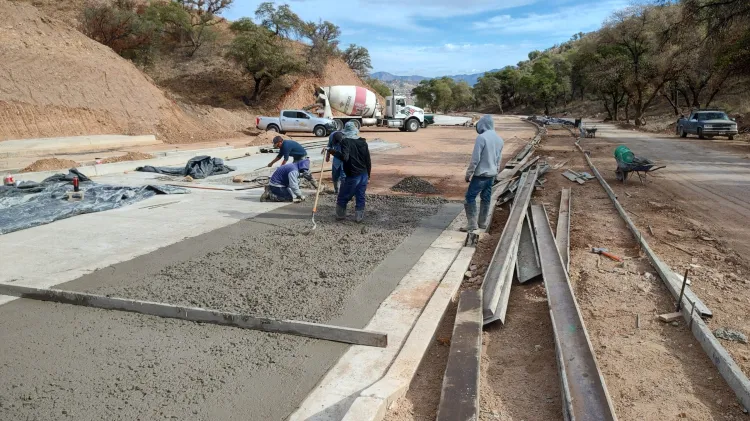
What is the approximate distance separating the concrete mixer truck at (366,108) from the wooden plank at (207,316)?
101 feet

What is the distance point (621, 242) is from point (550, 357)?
4.18m

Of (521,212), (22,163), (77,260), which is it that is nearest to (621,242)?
(521,212)

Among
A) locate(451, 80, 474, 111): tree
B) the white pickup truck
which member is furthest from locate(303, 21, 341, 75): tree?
locate(451, 80, 474, 111): tree

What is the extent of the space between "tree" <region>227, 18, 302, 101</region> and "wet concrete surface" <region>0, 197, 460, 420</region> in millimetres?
37507

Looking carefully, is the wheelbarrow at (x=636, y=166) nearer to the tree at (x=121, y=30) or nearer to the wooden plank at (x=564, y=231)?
the wooden plank at (x=564, y=231)

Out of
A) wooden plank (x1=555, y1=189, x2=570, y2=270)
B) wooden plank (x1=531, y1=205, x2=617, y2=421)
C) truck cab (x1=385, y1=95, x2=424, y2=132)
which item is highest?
truck cab (x1=385, y1=95, x2=424, y2=132)

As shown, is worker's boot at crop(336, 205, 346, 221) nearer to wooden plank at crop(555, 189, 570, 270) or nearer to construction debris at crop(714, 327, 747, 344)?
wooden plank at crop(555, 189, 570, 270)

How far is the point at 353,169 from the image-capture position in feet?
27.6

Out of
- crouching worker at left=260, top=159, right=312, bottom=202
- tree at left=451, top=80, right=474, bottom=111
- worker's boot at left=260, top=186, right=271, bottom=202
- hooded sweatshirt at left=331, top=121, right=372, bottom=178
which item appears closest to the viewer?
hooded sweatshirt at left=331, top=121, right=372, bottom=178

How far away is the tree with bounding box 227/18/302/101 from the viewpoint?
4181 centimetres

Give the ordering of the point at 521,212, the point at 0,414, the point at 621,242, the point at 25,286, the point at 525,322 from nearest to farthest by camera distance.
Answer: the point at 0,414 → the point at 525,322 → the point at 25,286 → the point at 621,242 → the point at 521,212

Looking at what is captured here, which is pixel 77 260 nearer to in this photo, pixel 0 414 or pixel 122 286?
pixel 122 286

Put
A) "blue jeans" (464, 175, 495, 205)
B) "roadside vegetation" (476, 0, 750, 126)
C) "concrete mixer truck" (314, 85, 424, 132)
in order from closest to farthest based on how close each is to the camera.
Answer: "blue jeans" (464, 175, 495, 205) → "roadside vegetation" (476, 0, 750, 126) → "concrete mixer truck" (314, 85, 424, 132)

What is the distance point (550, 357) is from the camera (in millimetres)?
4219
